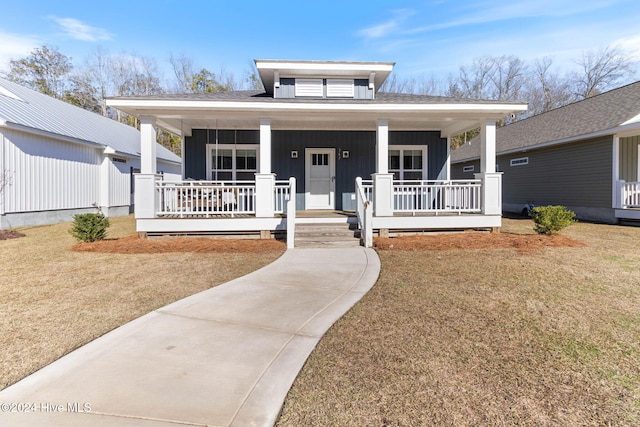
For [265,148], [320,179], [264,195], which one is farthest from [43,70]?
[264,195]

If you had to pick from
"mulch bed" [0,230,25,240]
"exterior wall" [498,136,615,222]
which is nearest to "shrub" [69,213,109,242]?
"mulch bed" [0,230,25,240]

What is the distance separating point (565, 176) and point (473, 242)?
9.36 meters

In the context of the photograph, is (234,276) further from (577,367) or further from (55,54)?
(55,54)

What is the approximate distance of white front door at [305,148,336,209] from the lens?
35.6ft

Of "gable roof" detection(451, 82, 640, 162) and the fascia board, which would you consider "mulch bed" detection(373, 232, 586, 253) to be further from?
"gable roof" detection(451, 82, 640, 162)

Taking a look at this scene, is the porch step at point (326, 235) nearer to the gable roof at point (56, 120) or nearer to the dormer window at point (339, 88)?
the dormer window at point (339, 88)

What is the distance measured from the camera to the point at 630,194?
10.9 metres

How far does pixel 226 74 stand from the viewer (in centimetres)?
3178

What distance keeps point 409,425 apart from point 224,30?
2325 centimetres

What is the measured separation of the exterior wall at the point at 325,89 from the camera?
10180 mm

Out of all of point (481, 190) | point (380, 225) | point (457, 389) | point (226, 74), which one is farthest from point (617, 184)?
point (226, 74)

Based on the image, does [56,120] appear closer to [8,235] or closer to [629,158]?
[8,235]

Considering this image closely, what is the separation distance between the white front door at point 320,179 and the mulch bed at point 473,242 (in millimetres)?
3495

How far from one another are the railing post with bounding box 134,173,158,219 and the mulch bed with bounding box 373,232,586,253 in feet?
17.4
